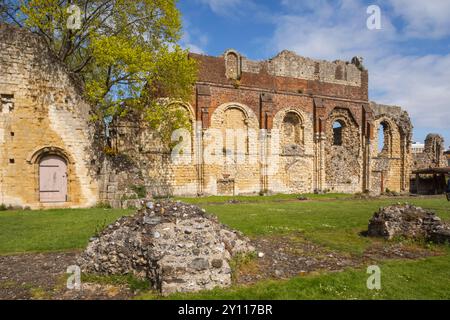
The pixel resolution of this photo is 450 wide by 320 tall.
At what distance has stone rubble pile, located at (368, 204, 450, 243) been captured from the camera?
7750mm

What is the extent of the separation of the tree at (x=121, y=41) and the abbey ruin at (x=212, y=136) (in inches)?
58.6

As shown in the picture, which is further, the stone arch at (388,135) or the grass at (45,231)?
the stone arch at (388,135)

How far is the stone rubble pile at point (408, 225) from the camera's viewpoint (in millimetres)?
7750

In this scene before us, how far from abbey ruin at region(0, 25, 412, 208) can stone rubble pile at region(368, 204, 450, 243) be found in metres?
10.6

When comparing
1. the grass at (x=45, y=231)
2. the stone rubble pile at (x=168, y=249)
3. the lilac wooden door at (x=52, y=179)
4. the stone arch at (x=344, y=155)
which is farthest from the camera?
the stone arch at (x=344, y=155)

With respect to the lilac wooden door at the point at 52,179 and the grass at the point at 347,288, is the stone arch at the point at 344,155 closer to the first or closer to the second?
the lilac wooden door at the point at 52,179

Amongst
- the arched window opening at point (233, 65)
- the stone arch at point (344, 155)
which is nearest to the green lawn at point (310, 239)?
the arched window opening at point (233, 65)

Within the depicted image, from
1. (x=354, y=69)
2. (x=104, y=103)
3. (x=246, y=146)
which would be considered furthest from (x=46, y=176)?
(x=354, y=69)

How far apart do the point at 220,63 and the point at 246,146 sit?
599 cm

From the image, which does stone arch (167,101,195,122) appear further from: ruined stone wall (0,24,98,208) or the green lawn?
the green lawn

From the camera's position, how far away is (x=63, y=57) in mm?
17172

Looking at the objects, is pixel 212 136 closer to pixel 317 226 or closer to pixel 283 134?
pixel 283 134

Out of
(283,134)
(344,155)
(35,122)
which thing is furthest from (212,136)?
(344,155)
